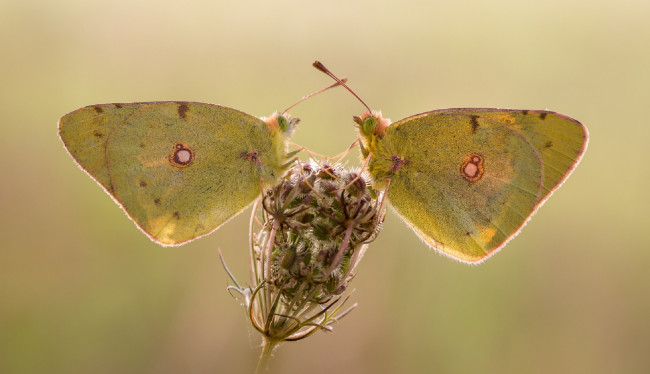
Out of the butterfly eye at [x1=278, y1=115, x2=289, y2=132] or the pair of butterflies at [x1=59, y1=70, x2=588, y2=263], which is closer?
the pair of butterflies at [x1=59, y1=70, x2=588, y2=263]

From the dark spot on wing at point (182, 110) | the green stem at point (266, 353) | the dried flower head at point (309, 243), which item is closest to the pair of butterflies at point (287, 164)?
the dark spot on wing at point (182, 110)

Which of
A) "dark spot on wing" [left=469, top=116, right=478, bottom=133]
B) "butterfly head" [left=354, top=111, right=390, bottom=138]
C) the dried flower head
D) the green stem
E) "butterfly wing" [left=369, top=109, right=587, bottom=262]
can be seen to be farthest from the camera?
"butterfly head" [left=354, top=111, right=390, bottom=138]

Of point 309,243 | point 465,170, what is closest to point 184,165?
point 309,243

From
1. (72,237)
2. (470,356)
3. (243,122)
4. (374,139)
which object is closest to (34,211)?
(72,237)

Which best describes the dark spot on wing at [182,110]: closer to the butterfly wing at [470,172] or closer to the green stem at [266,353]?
the butterfly wing at [470,172]

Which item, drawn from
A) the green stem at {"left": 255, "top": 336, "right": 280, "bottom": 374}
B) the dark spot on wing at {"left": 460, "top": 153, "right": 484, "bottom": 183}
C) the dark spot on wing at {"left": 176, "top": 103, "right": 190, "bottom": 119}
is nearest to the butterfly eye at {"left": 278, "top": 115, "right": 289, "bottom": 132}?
the dark spot on wing at {"left": 176, "top": 103, "right": 190, "bottom": 119}

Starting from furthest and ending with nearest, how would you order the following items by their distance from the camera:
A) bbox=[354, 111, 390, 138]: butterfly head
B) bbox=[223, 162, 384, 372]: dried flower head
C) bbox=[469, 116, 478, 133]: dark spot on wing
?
bbox=[354, 111, 390, 138]: butterfly head, bbox=[469, 116, 478, 133]: dark spot on wing, bbox=[223, 162, 384, 372]: dried flower head

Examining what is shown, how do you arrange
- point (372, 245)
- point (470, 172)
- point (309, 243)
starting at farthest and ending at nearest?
point (372, 245), point (470, 172), point (309, 243)

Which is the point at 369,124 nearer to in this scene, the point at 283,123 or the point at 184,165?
the point at 283,123

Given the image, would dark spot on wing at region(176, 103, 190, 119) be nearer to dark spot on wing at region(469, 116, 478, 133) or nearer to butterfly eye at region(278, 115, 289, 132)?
butterfly eye at region(278, 115, 289, 132)
